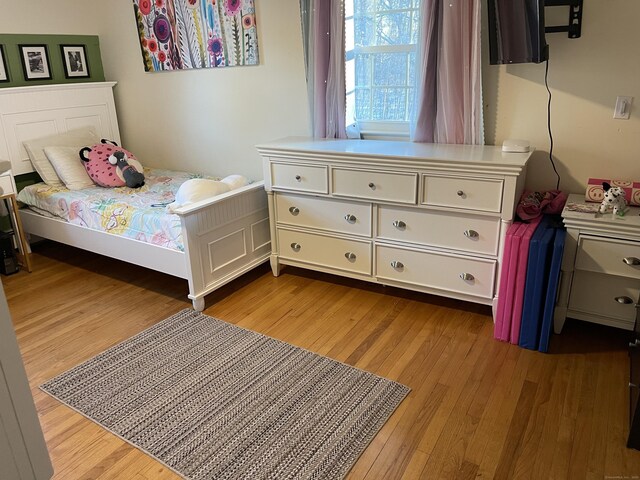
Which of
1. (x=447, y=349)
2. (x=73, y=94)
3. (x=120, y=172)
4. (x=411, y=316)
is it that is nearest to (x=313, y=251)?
(x=411, y=316)

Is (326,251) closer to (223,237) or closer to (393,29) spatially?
(223,237)

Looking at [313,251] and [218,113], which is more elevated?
[218,113]

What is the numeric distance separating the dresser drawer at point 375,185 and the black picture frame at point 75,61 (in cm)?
259

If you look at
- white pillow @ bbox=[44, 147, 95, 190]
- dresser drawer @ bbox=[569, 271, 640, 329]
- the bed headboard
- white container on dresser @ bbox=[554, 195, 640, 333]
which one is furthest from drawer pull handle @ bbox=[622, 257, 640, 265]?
the bed headboard

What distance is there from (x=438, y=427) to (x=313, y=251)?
4.80ft

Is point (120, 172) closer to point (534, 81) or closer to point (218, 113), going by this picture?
point (218, 113)

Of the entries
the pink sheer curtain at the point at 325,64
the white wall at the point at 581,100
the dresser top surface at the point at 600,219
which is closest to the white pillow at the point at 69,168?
the pink sheer curtain at the point at 325,64

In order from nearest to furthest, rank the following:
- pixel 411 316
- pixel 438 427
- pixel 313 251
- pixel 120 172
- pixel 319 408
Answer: pixel 438 427, pixel 319 408, pixel 411 316, pixel 313 251, pixel 120 172

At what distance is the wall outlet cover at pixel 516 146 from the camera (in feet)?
8.40

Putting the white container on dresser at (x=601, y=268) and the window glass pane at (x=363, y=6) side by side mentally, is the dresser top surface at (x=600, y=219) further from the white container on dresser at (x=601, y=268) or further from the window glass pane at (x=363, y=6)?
the window glass pane at (x=363, y=6)

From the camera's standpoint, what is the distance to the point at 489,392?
2.15 meters

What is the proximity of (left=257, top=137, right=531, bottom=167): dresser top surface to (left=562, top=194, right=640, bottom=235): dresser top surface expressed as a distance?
33 cm

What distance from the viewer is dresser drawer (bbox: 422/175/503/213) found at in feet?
8.05

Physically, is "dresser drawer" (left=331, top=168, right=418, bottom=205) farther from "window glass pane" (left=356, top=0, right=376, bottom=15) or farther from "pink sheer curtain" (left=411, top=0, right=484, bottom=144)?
"window glass pane" (left=356, top=0, right=376, bottom=15)
